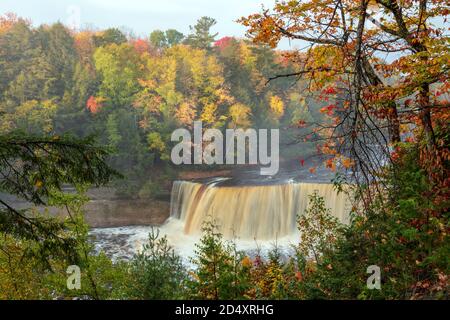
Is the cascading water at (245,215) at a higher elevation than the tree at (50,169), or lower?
lower

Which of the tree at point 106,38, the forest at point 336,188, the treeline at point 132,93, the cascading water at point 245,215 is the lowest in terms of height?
the cascading water at point 245,215

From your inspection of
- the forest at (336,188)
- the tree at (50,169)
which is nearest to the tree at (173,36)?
the forest at (336,188)

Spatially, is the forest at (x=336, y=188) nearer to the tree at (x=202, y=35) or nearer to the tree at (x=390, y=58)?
the tree at (x=390, y=58)

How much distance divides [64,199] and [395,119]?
5.87m

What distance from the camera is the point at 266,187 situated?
2333 cm

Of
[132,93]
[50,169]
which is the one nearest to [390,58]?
[50,169]

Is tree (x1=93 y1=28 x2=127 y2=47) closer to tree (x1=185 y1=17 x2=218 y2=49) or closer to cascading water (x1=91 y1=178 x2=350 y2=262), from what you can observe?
tree (x1=185 y1=17 x2=218 y2=49)

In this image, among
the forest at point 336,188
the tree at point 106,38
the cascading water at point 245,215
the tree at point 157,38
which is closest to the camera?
the forest at point 336,188

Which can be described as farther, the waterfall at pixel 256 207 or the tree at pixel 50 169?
the waterfall at pixel 256 207

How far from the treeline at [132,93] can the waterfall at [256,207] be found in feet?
23.6

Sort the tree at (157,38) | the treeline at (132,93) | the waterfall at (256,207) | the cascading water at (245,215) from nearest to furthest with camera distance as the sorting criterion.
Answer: the cascading water at (245,215) < the waterfall at (256,207) < the treeline at (132,93) < the tree at (157,38)

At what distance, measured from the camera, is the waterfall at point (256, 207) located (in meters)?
21.8

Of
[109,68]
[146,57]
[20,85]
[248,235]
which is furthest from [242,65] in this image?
[248,235]
